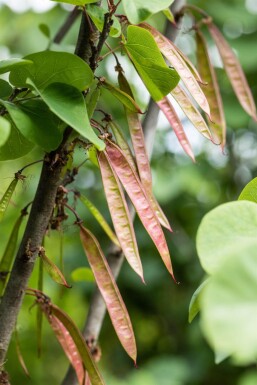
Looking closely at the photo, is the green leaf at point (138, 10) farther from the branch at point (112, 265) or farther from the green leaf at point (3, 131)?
the branch at point (112, 265)

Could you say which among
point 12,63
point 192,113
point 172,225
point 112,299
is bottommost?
point 172,225

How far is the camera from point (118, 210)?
46 cm

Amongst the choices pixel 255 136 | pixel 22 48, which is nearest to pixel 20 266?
pixel 22 48

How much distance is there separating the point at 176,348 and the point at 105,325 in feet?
0.73

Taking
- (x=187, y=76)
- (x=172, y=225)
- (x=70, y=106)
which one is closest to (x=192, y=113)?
(x=187, y=76)

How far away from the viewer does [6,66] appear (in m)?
0.38

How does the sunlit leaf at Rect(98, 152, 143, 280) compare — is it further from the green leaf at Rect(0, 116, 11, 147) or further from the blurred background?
the blurred background

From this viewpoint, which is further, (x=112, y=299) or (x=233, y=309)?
(x=112, y=299)

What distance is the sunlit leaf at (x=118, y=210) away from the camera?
46cm

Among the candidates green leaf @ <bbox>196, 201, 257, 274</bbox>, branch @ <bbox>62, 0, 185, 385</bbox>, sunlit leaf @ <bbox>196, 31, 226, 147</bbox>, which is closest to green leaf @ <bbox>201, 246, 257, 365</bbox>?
green leaf @ <bbox>196, 201, 257, 274</bbox>

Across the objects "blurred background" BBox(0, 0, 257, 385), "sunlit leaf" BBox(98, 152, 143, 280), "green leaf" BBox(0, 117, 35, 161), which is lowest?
"blurred background" BBox(0, 0, 257, 385)

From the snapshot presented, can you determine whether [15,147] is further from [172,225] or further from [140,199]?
[172,225]

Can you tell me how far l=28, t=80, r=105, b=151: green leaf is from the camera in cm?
38

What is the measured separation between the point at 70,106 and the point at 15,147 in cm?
8
